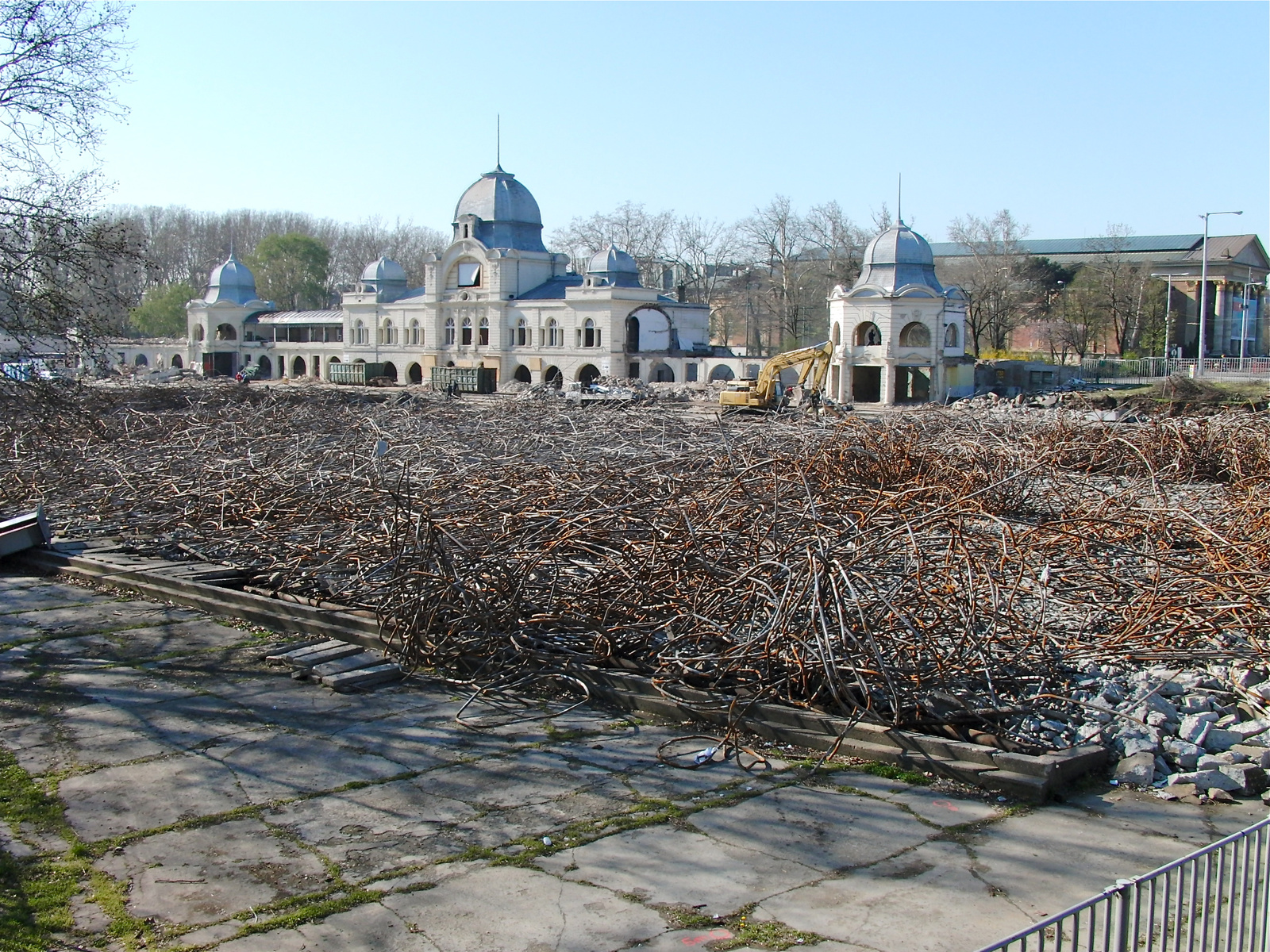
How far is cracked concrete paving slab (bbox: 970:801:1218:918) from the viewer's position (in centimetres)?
550

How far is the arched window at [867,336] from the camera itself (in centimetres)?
5359

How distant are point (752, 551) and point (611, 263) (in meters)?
53.6

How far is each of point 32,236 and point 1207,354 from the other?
7143cm

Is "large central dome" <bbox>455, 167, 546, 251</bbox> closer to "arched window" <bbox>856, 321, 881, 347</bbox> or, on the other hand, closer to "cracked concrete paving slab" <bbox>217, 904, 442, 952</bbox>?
"arched window" <bbox>856, 321, 881, 347</bbox>

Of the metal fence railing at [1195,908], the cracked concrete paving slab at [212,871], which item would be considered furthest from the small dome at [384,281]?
the metal fence railing at [1195,908]

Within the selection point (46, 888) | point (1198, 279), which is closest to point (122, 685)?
point (46, 888)

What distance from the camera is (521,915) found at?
5258mm

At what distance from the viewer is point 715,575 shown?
923cm

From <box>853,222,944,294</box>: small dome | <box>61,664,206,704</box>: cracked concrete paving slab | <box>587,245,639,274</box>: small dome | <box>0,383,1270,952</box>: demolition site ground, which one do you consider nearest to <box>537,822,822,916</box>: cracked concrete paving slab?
<box>0,383,1270,952</box>: demolition site ground

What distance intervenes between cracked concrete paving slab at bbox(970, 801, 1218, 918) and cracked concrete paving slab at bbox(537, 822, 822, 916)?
99 cm

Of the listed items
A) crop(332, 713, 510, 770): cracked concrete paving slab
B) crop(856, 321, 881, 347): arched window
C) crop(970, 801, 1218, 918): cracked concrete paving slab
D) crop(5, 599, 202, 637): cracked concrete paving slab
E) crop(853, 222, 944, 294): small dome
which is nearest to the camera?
crop(970, 801, 1218, 918): cracked concrete paving slab

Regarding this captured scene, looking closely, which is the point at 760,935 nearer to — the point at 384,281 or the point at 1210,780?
the point at 1210,780

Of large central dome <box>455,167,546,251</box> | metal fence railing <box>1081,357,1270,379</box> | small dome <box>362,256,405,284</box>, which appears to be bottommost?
metal fence railing <box>1081,357,1270,379</box>

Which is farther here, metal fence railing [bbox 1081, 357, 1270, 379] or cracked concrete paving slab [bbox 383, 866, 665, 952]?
metal fence railing [bbox 1081, 357, 1270, 379]
